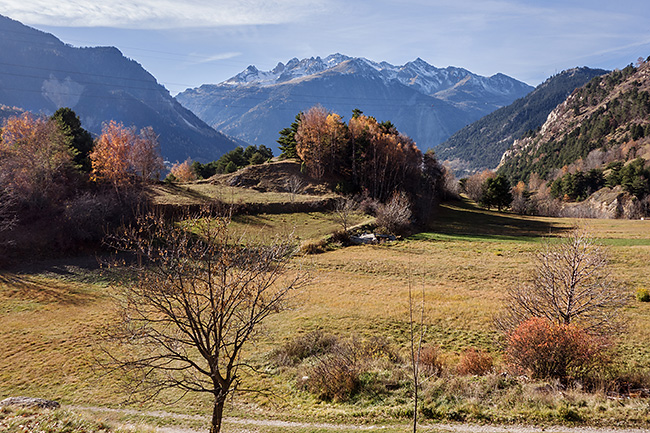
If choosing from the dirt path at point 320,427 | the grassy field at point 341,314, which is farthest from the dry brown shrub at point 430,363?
the dirt path at point 320,427

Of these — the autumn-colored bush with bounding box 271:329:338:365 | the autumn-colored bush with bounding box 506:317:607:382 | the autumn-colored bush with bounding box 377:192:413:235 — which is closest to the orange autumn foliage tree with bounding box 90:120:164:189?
the autumn-colored bush with bounding box 377:192:413:235

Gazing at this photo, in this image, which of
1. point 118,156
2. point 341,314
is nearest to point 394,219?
point 341,314

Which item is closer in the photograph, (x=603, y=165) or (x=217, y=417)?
(x=217, y=417)

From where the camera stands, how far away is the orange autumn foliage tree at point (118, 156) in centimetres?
4966

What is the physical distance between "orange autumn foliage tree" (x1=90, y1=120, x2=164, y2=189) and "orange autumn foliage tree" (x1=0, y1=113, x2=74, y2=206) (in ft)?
12.3

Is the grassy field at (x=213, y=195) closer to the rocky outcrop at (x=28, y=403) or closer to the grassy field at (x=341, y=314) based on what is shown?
the grassy field at (x=341, y=314)

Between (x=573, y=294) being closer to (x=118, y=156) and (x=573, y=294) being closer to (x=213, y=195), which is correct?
(x=118, y=156)

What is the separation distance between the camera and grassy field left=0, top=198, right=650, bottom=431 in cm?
1516

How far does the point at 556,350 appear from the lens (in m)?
13.9

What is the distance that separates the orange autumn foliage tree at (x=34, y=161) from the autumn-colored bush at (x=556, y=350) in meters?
52.8

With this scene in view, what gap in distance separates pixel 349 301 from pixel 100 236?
3420 centimetres

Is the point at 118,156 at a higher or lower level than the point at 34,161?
higher

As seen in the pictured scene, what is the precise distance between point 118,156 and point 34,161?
9.60 meters

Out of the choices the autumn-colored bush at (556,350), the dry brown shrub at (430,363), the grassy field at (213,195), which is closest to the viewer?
the autumn-colored bush at (556,350)
